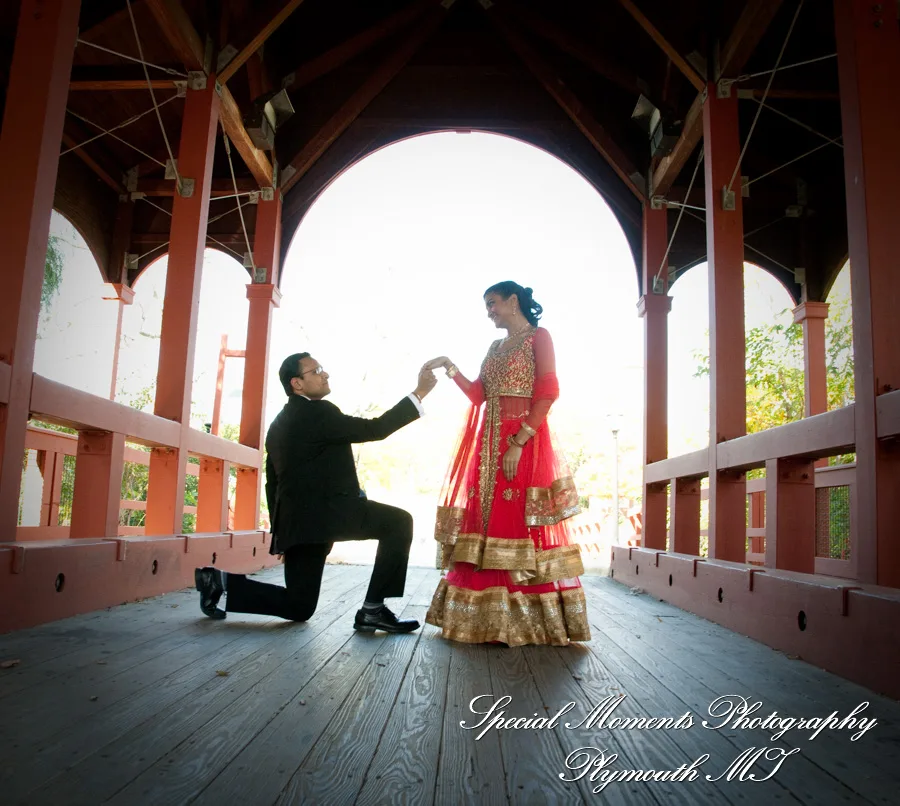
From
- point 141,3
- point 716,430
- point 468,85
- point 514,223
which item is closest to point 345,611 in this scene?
point 716,430

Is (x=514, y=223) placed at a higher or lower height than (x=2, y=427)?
higher

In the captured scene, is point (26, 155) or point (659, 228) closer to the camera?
point (26, 155)

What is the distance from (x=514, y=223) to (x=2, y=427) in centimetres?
2850

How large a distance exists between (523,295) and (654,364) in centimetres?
353

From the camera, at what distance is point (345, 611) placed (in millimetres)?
3688

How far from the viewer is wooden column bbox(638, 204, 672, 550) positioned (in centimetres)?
612

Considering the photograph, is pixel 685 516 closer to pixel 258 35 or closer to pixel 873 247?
pixel 873 247

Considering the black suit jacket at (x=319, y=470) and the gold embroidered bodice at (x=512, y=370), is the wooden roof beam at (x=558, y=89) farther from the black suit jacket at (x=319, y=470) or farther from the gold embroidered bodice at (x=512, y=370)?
the black suit jacket at (x=319, y=470)

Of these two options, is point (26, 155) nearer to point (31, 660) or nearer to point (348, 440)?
point (348, 440)

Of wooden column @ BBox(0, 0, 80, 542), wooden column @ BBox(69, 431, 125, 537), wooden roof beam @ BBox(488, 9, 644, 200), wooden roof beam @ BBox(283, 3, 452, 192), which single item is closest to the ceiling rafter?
wooden roof beam @ BBox(283, 3, 452, 192)

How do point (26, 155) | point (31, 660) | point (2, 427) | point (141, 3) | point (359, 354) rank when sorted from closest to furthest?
point (31, 660), point (2, 427), point (26, 155), point (141, 3), point (359, 354)

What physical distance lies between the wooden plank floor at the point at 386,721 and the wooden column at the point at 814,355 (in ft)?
17.4

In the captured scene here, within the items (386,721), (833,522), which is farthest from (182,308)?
(833,522)

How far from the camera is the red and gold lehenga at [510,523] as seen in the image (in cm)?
285
